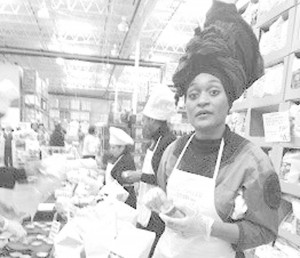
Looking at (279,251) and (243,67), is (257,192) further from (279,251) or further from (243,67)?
(279,251)

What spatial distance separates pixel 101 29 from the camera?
10117 mm

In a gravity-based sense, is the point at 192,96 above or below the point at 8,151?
above

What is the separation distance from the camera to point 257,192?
124 centimetres

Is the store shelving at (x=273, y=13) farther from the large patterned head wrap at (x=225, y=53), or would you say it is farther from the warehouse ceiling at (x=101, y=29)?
the warehouse ceiling at (x=101, y=29)

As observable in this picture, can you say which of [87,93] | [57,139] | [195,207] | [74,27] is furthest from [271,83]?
[87,93]

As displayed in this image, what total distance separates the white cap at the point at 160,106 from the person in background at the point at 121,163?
1.00 m

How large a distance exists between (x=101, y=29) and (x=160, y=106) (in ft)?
24.7

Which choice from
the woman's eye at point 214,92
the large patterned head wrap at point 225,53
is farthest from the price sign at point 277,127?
the woman's eye at point 214,92

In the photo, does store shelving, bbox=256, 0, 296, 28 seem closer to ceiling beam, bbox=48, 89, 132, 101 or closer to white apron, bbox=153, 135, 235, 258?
white apron, bbox=153, 135, 235, 258

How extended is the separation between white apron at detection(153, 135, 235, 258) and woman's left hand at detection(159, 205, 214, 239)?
0.09 meters

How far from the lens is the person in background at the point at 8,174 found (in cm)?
163

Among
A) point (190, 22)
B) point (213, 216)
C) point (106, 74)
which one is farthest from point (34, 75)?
point (106, 74)

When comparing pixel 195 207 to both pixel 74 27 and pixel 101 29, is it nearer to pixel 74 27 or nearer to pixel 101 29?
pixel 101 29

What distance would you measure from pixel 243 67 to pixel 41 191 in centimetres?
131
